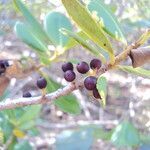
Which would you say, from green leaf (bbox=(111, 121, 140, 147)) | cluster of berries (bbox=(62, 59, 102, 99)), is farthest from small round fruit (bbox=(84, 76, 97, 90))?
green leaf (bbox=(111, 121, 140, 147))

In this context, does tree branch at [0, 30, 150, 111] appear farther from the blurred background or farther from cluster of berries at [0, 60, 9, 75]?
cluster of berries at [0, 60, 9, 75]

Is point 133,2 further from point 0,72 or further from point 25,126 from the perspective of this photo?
point 0,72

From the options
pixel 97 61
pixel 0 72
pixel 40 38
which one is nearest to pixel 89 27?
pixel 97 61

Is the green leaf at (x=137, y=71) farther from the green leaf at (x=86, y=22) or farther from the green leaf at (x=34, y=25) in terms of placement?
the green leaf at (x=34, y=25)

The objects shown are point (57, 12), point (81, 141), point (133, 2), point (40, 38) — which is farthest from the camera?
point (133, 2)

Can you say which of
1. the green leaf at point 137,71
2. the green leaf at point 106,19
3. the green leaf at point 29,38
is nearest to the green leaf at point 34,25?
the green leaf at point 29,38

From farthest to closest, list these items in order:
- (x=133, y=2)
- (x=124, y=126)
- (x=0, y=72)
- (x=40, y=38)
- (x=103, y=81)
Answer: (x=124, y=126) → (x=133, y=2) → (x=40, y=38) → (x=0, y=72) → (x=103, y=81)
